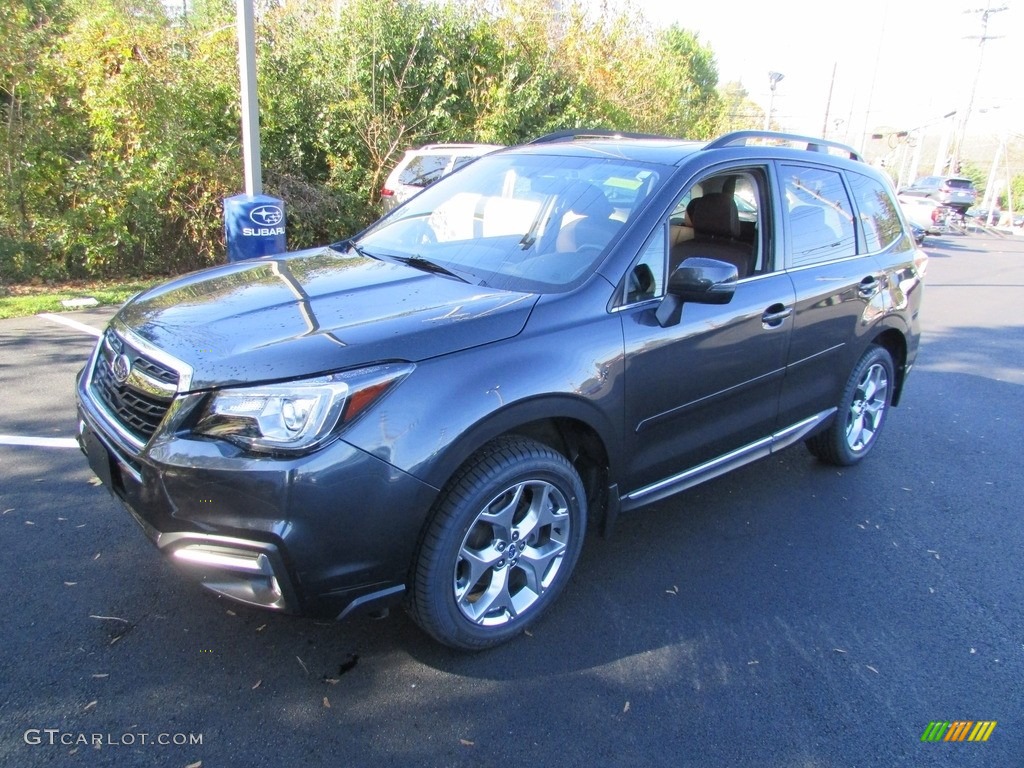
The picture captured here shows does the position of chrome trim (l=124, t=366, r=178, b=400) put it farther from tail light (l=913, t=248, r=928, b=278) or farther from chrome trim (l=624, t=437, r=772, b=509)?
tail light (l=913, t=248, r=928, b=278)

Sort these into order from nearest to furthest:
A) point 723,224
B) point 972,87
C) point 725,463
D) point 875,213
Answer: point 725,463 < point 723,224 < point 875,213 < point 972,87

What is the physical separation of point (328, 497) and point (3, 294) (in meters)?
8.49

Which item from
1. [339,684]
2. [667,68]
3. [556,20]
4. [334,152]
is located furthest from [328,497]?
[667,68]

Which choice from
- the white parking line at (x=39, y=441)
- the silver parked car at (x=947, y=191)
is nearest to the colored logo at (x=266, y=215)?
the white parking line at (x=39, y=441)

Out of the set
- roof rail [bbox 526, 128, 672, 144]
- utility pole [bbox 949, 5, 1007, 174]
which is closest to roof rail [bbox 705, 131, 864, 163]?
roof rail [bbox 526, 128, 672, 144]

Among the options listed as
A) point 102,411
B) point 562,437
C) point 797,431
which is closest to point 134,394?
point 102,411

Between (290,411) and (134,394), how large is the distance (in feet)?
2.35

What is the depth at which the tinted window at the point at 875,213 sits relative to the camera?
173 inches

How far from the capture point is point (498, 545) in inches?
108

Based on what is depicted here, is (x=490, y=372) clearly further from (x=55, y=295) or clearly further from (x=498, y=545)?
(x=55, y=295)

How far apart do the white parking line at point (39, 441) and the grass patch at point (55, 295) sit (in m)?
3.88

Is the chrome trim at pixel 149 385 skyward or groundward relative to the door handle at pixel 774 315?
groundward

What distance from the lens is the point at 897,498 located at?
14.4 ft

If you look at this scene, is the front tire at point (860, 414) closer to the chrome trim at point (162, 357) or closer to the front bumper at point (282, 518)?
the front bumper at point (282, 518)
